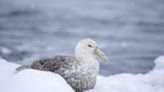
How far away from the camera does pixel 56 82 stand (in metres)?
6.88

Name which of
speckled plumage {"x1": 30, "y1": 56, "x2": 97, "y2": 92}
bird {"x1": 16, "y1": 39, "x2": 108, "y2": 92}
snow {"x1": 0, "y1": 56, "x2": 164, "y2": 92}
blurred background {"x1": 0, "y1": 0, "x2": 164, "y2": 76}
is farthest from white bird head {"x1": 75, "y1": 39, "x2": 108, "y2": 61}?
blurred background {"x1": 0, "y1": 0, "x2": 164, "y2": 76}

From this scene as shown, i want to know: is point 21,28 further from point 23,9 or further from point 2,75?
point 2,75

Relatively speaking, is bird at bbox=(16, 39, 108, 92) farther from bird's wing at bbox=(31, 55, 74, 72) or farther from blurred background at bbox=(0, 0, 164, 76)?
blurred background at bbox=(0, 0, 164, 76)

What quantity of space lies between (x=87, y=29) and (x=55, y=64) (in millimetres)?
13979

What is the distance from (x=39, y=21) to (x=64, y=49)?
440 centimetres

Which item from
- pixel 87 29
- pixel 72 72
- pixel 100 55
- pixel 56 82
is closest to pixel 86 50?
pixel 100 55

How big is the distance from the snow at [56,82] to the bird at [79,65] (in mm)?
219

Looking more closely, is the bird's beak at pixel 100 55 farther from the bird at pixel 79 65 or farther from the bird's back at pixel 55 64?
the bird's back at pixel 55 64

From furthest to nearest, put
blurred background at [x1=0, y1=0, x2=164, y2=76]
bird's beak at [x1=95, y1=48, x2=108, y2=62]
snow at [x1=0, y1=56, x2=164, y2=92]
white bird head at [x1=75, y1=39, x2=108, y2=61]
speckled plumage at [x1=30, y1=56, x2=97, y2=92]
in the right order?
blurred background at [x1=0, y1=0, x2=164, y2=76], bird's beak at [x1=95, y1=48, x2=108, y2=62], white bird head at [x1=75, y1=39, x2=108, y2=61], speckled plumage at [x1=30, y1=56, x2=97, y2=92], snow at [x1=0, y1=56, x2=164, y2=92]

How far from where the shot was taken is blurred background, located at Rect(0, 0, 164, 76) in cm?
1753

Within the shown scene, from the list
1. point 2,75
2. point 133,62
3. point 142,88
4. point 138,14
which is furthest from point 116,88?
point 138,14

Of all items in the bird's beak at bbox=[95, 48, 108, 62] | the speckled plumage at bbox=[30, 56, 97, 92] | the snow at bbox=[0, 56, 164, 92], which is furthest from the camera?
the bird's beak at bbox=[95, 48, 108, 62]

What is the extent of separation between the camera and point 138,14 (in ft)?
80.1

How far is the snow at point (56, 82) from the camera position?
6715mm
